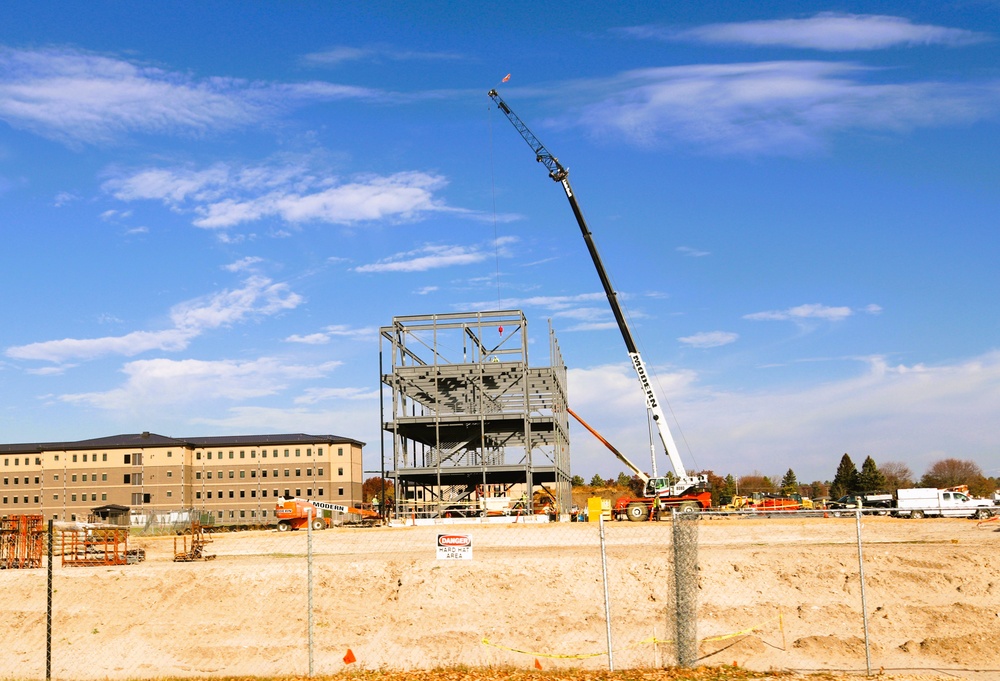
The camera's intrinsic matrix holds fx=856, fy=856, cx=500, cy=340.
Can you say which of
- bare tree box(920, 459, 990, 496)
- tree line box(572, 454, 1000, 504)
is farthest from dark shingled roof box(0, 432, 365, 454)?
bare tree box(920, 459, 990, 496)

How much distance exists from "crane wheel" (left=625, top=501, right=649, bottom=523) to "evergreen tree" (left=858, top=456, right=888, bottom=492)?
66361mm

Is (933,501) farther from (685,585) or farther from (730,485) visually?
(730,485)

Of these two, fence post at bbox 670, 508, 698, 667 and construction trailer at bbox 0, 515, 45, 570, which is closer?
fence post at bbox 670, 508, 698, 667

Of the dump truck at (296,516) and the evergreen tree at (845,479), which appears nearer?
the dump truck at (296,516)

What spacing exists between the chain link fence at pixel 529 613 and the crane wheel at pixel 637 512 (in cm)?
2306

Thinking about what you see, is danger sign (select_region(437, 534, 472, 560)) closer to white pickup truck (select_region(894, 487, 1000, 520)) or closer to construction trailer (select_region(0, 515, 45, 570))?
construction trailer (select_region(0, 515, 45, 570))

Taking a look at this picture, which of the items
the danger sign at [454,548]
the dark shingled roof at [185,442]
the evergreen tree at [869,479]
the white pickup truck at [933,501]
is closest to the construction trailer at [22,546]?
the danger sign at [454,548]

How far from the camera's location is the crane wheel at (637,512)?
4762 centimetres

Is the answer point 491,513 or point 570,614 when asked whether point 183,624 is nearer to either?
point 570,614

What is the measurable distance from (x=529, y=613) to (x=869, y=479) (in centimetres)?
9877

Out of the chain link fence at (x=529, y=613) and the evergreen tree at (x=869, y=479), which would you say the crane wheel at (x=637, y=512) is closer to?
the chain link fence at (x=529, y=613)

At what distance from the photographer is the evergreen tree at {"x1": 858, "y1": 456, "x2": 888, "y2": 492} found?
10419 cm

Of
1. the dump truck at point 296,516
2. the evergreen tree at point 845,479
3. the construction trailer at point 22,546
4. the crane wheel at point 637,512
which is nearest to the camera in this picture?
the construction trailer at point 22,546

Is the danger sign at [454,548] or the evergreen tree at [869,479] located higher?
the danger sign at [454,548]
